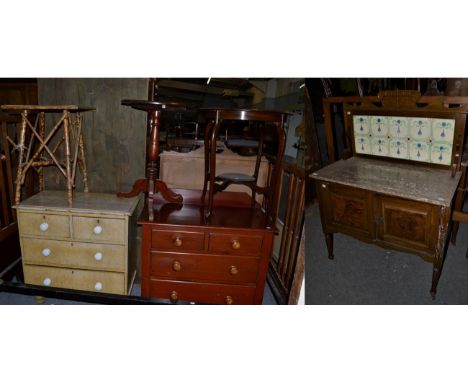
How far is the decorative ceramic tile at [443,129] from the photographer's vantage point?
103cm

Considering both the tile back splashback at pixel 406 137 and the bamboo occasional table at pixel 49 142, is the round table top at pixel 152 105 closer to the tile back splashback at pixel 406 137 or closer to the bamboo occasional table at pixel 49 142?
the bamboo occasional table at pixel 49 142

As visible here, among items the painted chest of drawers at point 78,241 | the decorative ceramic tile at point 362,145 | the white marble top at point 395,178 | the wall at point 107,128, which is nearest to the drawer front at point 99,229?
the painted chest of drawers at point 78,241

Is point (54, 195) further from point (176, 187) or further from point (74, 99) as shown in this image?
point (176, 187)

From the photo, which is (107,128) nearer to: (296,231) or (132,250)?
(132,250)

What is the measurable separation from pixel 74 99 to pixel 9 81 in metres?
0.25

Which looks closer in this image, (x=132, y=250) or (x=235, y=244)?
(x=235, y=244)

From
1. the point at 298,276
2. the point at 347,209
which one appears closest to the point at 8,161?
the point at 298,276

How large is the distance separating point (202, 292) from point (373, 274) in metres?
0.75

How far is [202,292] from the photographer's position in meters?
1.50

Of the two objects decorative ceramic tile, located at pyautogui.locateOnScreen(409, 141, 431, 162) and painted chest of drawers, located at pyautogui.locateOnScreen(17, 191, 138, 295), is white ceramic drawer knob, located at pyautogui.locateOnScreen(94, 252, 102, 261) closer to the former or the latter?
painted chest of drawers, located at pyautogui.locateOnScreen(17, 191, 138, 295)

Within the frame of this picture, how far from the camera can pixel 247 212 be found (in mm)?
1597

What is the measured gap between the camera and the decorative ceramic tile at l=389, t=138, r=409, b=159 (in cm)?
113

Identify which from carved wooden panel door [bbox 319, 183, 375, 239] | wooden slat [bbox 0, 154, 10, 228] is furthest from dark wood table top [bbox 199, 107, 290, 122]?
wooden slat [bbox 0, 154, 10, 228]
